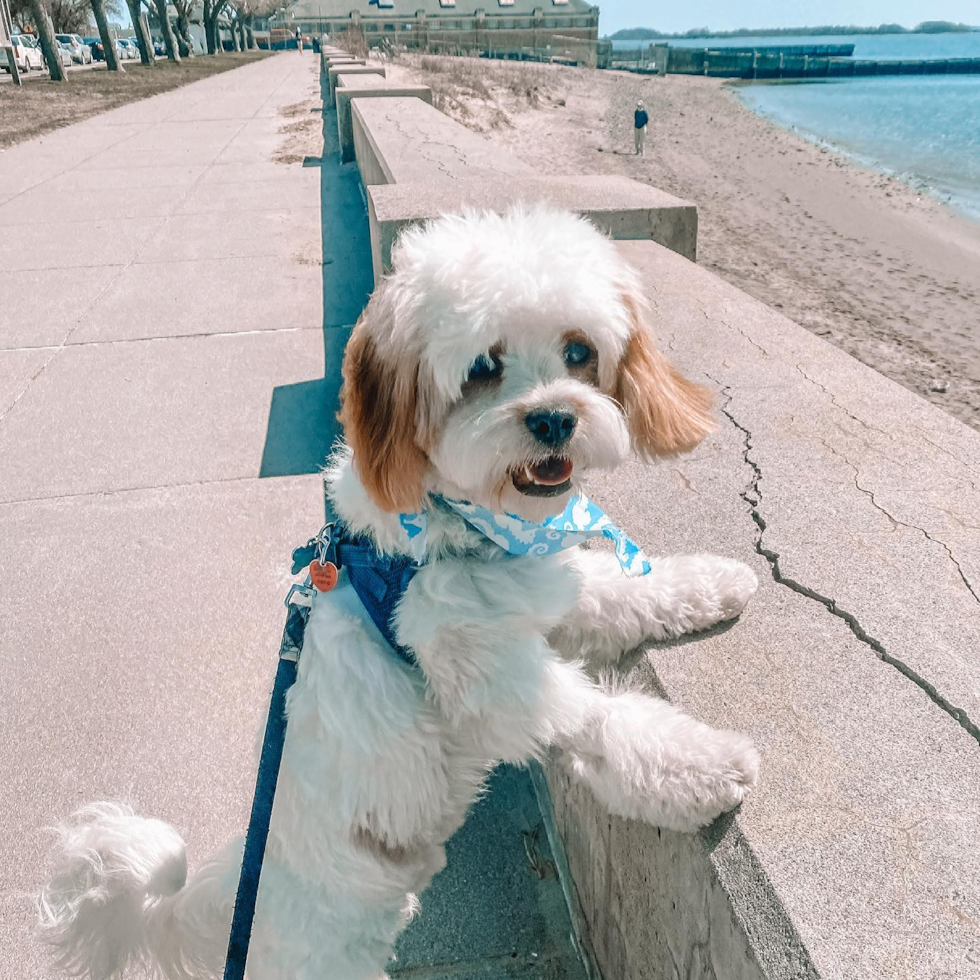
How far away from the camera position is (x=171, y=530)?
376 cm

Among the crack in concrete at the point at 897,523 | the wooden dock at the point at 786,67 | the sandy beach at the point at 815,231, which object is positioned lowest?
the wooden dock at the point at 786,67

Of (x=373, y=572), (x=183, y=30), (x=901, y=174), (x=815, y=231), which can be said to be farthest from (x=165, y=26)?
(x=373, y=572)

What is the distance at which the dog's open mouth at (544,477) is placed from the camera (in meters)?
1.85

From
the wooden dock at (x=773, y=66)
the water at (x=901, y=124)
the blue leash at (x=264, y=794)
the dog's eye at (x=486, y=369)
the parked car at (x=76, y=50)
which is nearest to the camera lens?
the blue leash at (x=264, y=794)

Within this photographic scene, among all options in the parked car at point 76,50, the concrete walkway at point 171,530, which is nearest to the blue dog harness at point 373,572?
the concrete walkway at point 171,530

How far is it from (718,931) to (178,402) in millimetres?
4429

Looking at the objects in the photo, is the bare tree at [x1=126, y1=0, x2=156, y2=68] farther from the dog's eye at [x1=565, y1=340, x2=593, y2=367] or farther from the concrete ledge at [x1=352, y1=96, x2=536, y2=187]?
the dog's eye at [x1=565, y1=340, x2=593, y2=367]

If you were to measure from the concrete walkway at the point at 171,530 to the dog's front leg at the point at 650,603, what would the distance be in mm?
682

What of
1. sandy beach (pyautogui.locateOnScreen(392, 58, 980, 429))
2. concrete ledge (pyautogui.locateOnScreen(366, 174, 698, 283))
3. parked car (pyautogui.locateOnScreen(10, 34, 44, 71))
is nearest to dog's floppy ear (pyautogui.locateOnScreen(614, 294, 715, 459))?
concrete ledge (pyautogui.locateOnScreen(366, 174, 698, 283))

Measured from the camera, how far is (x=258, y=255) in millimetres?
7625

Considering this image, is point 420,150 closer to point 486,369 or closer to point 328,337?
point 328,337

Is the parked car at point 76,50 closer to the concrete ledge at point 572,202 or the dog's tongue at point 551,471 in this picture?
the concrete ledge at point 572,202

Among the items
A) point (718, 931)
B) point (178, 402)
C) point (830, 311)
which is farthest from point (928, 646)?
point (830, 311)

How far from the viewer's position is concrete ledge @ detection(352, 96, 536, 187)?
19.7 feet
